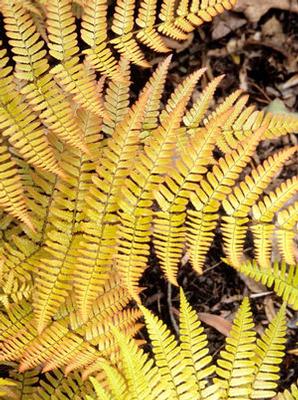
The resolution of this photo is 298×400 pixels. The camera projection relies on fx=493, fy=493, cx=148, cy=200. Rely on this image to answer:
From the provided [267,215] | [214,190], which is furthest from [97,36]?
[267,215]

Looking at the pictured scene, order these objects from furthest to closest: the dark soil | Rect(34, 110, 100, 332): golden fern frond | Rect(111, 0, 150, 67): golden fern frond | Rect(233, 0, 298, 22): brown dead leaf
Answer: Rect(233, 0, 298, 22): brown dead leaf → the dark soil → Rect(111, 0, 150, 67): golden fern frond → Rect(34, 110, 100, 332): golden fern frond

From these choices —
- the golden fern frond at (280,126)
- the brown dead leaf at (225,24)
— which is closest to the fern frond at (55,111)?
the golden fern frond at (280,126)

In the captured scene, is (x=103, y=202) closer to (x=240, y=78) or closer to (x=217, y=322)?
(x=217, y=322)

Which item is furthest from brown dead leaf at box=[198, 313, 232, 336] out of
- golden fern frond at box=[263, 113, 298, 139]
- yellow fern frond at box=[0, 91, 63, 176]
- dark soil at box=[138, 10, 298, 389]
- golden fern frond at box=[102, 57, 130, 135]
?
yellow fern frond at box=[0, 91, 63, 176]

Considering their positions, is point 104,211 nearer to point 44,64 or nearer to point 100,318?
point 100,318

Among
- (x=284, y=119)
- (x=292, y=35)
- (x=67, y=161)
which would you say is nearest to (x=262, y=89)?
(x=292, y=35)

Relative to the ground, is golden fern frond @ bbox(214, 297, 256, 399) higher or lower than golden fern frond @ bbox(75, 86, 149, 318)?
lower

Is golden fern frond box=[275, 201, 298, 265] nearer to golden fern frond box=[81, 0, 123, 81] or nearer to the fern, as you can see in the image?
the fern
